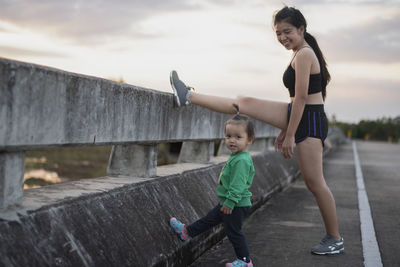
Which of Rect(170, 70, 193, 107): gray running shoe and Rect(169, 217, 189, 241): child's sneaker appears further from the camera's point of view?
Rect(170, 70, 193, 107): gray running shoe

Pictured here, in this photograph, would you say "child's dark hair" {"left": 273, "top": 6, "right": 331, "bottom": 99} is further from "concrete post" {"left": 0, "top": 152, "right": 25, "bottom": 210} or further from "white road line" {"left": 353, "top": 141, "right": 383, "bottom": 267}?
"concrete post" {"left": 0, "top": 152, "right": 25, "bottom": 210}

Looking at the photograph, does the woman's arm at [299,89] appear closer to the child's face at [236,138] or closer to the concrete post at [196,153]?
the child's face at [236,138]

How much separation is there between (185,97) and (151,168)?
711mm

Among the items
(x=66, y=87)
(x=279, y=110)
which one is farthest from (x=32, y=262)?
(x=279, y=110)

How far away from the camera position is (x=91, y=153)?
2645 centimetres

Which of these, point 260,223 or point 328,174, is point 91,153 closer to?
point 328,174

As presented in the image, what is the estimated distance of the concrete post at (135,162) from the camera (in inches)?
190

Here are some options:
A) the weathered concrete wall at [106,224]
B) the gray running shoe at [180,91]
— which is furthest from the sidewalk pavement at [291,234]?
the gray running shoe at [180,91]

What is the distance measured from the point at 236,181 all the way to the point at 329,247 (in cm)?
135

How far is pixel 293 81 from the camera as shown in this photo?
17.0ft

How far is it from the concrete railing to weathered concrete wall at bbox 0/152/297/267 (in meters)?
0.21

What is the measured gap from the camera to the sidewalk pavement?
193 inches

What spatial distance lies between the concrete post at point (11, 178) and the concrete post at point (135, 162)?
5.51 feet

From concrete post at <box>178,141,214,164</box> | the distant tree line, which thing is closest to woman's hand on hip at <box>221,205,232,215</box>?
concrete post at <box>178,141,214,164</box>
